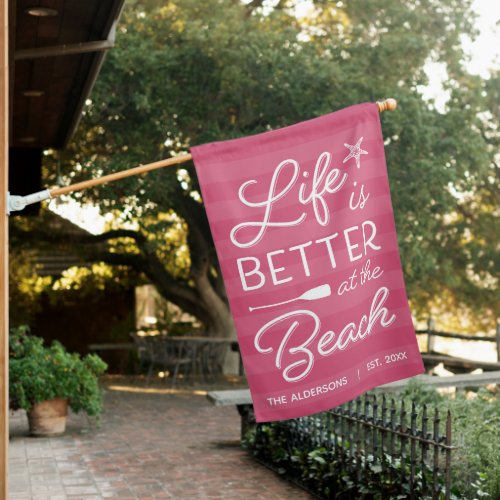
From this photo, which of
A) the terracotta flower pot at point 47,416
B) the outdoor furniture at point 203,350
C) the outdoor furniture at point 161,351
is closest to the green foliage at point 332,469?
the terracotta flower pot at point 47,416

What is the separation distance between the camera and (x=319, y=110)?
592 inches

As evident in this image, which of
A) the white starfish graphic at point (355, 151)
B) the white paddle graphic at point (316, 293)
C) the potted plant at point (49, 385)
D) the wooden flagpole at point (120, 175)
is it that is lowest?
the potted plant at point (49, 385)

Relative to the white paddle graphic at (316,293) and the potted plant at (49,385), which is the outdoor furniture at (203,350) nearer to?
the potted plant at (49,385)

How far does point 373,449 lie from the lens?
709 centimetres

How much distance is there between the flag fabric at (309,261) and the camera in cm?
473

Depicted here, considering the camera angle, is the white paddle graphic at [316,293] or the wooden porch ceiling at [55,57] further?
the wooden porch ceiling at [55,57]

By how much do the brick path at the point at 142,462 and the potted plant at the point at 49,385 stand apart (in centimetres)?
28

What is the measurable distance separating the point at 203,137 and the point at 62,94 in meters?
5.75

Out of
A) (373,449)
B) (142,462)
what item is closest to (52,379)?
(142,462)

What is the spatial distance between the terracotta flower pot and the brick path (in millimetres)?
145

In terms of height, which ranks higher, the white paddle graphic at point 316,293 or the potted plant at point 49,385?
the white paddle graphic at point 316,293

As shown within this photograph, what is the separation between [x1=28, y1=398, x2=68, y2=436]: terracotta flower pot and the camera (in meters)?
11.0

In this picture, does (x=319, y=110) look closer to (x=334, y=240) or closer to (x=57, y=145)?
(x=57, y=145)

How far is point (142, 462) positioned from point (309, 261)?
546cm
